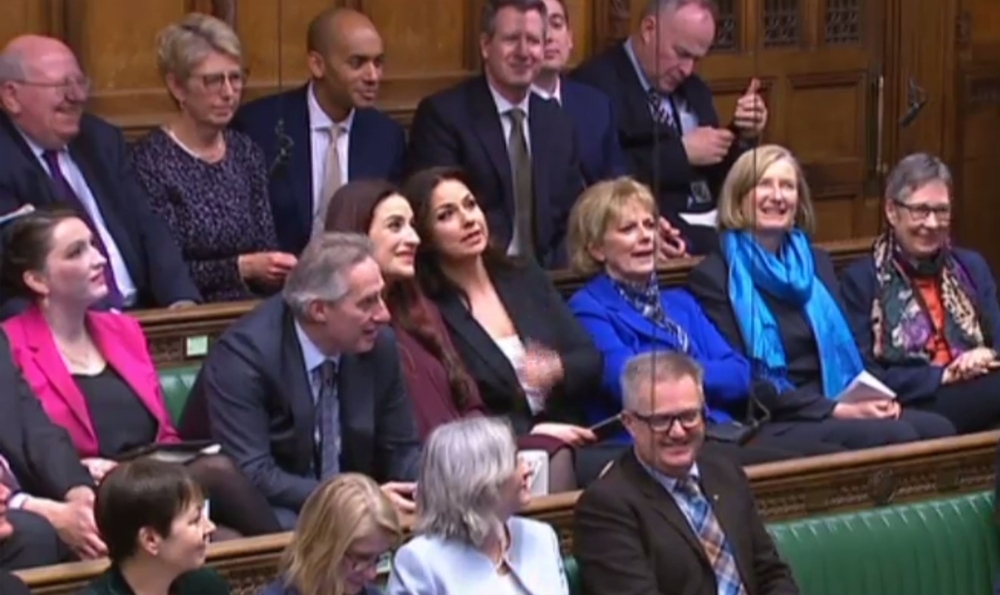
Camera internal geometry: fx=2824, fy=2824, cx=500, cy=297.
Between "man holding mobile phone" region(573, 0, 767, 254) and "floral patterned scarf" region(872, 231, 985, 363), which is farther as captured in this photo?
"man holding mobile phone" region(573, 0, 767, 254)

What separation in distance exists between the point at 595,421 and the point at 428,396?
0.54 m

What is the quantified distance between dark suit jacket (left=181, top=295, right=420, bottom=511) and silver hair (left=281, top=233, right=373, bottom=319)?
42 millimetres

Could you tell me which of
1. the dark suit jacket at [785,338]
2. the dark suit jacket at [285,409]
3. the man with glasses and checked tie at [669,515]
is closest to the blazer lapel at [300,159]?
the dark suit jacket at [785,338]

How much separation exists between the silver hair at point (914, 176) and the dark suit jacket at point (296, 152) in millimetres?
1095

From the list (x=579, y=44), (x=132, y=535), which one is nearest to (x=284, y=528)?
(x=132, y=535)

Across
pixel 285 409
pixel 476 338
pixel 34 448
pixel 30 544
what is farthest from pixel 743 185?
pixel 30 544

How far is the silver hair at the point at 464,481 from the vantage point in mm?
4586

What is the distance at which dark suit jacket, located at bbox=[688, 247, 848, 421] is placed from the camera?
5922 mm

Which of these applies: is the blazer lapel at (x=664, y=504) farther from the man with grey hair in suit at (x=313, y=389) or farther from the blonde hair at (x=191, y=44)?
the blonde hair at (x=191, y=44)

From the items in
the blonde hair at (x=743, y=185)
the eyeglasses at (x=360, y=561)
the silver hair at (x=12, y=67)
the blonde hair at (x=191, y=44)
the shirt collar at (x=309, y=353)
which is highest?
→ the blonde hair at (x=191, y=44)

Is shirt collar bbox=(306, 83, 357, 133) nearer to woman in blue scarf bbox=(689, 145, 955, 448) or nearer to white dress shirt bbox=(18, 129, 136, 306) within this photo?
white dress shirt bbox=(18, 129, 136, 306)

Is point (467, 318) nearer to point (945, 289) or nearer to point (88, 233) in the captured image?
point (88, 233)

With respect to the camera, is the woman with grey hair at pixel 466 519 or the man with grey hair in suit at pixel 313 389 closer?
the woman with grey hair at pixel 466 519

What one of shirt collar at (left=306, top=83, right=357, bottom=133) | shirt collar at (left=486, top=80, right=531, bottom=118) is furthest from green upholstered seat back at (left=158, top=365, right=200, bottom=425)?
shirt collar at (left=486, top=80, right=531, bottom=118)
